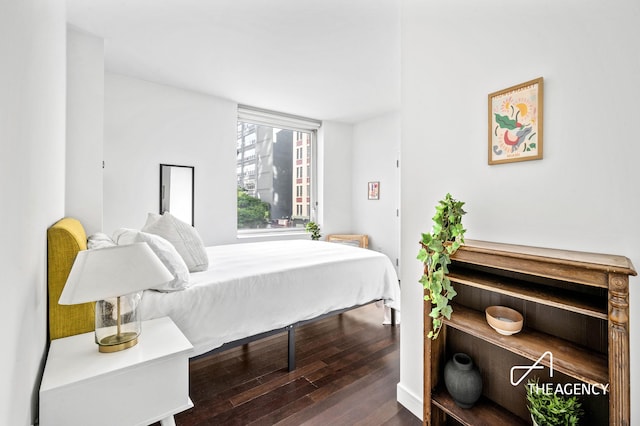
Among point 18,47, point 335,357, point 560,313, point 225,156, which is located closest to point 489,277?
point 560,313

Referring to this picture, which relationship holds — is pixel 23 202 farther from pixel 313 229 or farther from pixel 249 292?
pixel 313 229

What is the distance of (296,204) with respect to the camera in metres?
5.38

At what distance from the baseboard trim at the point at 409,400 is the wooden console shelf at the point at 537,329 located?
0.17m

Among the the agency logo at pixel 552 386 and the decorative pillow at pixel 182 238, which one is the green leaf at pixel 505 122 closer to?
the the agency logo at pixel 552 386

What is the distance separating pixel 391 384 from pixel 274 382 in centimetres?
83

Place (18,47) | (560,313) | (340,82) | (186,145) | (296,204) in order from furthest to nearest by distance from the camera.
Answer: (296,204), (186,145), (340,82), (560,313), (18,47)

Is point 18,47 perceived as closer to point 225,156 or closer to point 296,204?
point 225,156

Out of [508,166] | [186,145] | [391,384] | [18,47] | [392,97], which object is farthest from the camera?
[392,97]

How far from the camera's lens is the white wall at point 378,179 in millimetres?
4848

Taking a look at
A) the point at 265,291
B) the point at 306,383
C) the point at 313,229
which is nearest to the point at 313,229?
the point at 313,229

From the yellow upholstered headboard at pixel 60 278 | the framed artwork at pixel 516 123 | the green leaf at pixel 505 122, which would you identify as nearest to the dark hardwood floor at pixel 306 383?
the yellow upholstered headboard at pixel 60 278

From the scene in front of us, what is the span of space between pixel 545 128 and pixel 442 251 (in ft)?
2.22

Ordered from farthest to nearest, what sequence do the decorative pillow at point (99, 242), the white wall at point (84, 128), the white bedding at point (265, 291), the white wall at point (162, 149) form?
1. the white wall at point (162, 149)
2. the white wall at point (84, 128)
3. the decorative pillow at point (99, 242)
4. the white bedding at point (265, 291)

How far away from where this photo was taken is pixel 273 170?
16.7 feet
